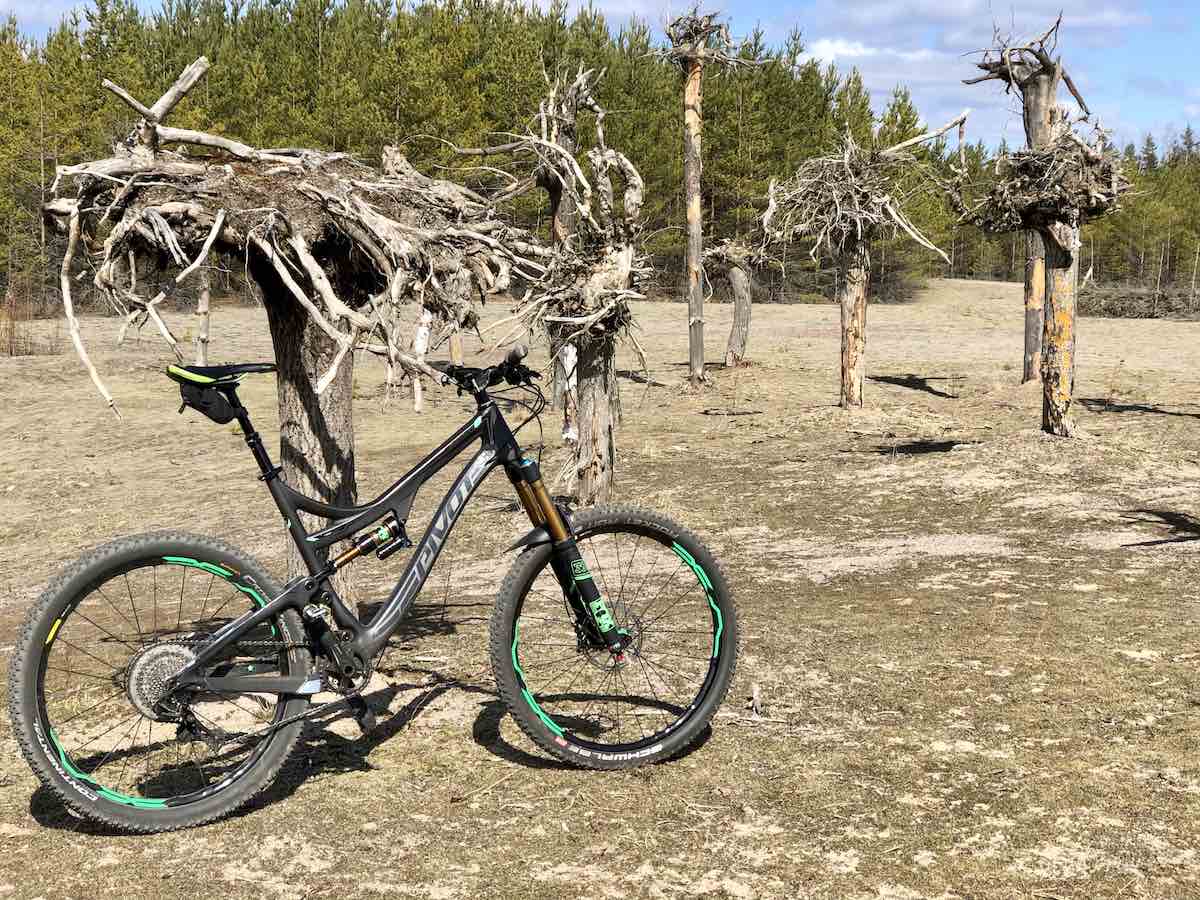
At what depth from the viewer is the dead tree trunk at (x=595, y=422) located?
35.4ft

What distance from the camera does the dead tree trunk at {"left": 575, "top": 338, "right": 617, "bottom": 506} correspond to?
10781mm

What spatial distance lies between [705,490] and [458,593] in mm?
4780

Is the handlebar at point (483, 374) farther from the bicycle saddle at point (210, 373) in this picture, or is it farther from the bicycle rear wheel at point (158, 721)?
the bicycle rear wheel at point (158, 721)

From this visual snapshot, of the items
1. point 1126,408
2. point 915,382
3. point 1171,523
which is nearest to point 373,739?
point 1171,523

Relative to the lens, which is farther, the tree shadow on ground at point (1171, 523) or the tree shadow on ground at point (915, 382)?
the tree shadow on ground at point (915, 382)

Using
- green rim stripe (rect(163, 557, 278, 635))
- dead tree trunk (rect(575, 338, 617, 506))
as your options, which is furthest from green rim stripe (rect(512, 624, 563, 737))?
dead tree trunk (rect(575, 338, 617, 506))

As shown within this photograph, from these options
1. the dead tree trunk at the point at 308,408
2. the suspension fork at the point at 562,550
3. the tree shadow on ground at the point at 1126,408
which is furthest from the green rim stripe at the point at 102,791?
the tree shadow on ground at the point at 1126,408

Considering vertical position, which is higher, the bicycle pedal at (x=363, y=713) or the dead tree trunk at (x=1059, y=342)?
the dead tree trunk at (x=1059, y=342)

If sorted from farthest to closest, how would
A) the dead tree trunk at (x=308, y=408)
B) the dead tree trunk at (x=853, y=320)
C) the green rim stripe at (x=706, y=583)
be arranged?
the dead tree trunk at (x=853, y=320), the dead tree trunk at (x=308, y=408), the green rim stripe at (x=706, y=583)

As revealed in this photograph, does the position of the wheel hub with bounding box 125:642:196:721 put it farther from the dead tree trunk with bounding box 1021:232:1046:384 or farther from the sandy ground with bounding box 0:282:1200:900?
the dead tree trunk with bounding box 1021:232:1046:384

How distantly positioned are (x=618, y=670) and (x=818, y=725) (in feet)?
3.06

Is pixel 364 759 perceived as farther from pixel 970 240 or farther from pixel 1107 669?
pixel 970 240

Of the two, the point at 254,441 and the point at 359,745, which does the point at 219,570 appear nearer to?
the point at 254,441

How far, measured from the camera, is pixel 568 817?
13.7ft
